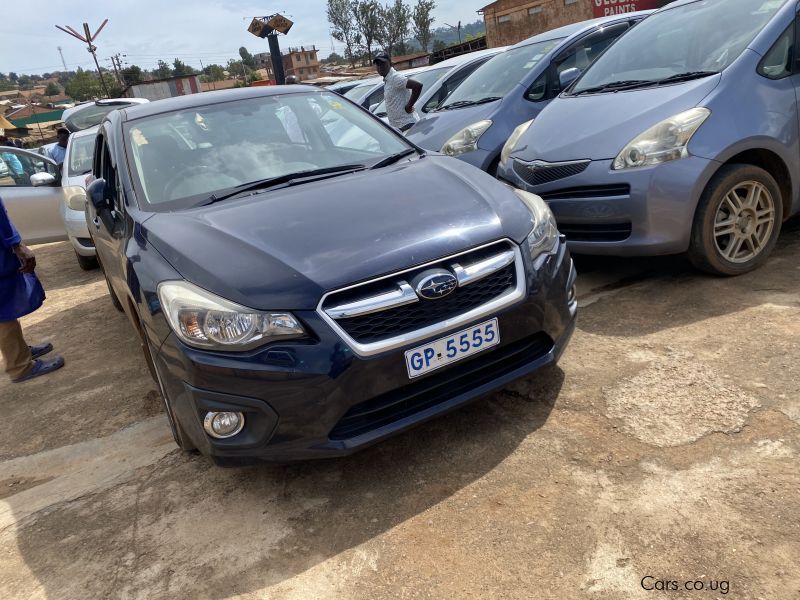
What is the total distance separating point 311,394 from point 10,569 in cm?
138

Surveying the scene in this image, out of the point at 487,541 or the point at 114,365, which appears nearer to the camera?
the point at 487,541

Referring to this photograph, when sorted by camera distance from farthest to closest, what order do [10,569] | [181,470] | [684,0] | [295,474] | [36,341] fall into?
[36,341] → [684,0] → [181,470] → [295,474] → [10,569]

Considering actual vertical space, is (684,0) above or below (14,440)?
above

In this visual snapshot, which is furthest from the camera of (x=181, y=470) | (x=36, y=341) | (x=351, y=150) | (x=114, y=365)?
(x=36, y=341)

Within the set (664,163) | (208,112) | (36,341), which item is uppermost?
(208,112)

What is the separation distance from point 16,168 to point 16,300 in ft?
13.5

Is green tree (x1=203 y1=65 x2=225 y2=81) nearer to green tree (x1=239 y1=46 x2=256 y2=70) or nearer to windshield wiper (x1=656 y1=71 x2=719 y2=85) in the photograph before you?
green tree (x1=239 y1=46 x2=256 y2=70)

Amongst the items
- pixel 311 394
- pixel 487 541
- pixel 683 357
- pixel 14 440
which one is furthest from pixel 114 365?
pixel 683 357

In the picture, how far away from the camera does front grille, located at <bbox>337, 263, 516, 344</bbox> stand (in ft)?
7.49

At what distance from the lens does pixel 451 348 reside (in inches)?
94.3

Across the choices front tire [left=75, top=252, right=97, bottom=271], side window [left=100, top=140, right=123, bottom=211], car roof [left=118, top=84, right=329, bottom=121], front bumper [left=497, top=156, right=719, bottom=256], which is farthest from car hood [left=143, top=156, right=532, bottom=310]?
front tire [left=75, top=252, right=97, bottom=271]

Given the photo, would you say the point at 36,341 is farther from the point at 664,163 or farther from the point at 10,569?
the point at 664,163

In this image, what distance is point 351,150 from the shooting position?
3518 millimetres

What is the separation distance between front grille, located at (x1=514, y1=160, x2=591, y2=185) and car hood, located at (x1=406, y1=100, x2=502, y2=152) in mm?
1745
